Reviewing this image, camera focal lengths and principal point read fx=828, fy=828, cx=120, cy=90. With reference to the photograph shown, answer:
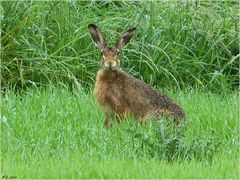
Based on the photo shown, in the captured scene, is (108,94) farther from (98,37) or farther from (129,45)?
(129,45)

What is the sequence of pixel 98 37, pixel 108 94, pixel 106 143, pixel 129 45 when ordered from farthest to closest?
pixel 129 45
pixel 98 37
pixel 108 94
pixel 106 143

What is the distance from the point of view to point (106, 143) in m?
6.55

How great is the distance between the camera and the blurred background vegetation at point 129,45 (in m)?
9.68

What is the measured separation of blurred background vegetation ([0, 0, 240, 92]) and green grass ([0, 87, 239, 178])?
124 cm

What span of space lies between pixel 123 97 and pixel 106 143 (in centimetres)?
152

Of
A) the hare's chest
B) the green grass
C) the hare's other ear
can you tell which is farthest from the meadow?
the hare's other ear

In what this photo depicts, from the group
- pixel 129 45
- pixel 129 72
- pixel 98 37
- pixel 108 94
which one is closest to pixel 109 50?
pixel 98 37

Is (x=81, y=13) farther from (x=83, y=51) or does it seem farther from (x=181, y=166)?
(x=181, y=166)

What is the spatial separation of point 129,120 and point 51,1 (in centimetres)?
345

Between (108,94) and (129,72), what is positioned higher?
(129,72)

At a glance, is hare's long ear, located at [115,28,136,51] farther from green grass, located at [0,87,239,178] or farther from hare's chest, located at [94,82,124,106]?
green grass, located at [0,87,239,178]

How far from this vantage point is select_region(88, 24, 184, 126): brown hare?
25.9 feet

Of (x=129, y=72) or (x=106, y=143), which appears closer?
(x=106, y=143)

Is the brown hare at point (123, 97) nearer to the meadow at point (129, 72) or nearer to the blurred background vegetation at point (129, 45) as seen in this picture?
the meadow at point (129, 72)
